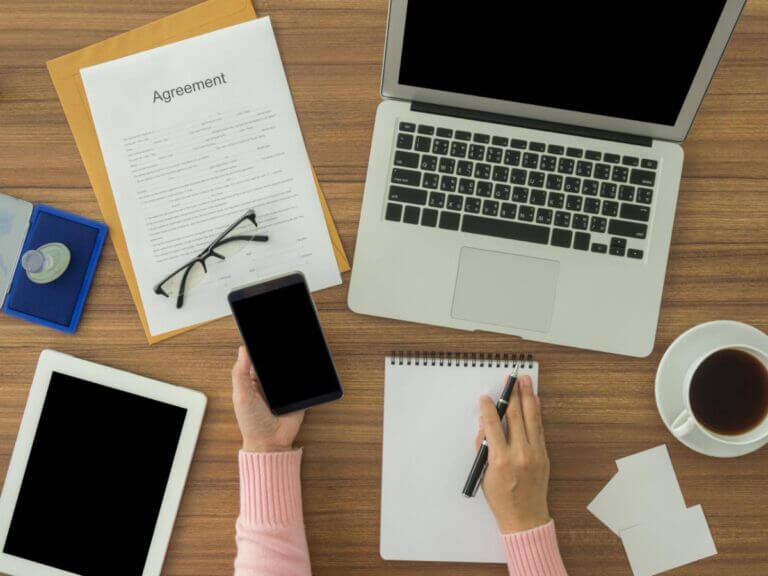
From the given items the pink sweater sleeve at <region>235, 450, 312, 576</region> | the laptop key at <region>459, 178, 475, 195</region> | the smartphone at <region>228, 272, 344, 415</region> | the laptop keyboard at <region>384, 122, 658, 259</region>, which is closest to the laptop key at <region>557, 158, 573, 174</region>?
the laptop keyboard at <region>384, 122, 658, 259</region>

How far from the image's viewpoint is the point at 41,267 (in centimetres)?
86

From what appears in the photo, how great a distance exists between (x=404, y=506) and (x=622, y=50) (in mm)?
616

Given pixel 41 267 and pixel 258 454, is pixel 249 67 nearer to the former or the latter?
pixel 41 267

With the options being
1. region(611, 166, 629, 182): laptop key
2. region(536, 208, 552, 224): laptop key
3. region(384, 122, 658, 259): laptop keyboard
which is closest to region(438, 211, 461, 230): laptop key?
region(384, 122, 658, 259): laptop keyboard

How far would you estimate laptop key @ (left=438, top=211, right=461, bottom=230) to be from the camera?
2.81 ft

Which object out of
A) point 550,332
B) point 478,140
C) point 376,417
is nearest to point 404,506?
point 376,417

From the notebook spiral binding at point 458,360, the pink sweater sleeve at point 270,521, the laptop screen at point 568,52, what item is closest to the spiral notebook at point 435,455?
the notebook spiral binding at point 458,360

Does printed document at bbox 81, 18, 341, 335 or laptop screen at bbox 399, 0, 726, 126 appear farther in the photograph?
printed document at bbox 81, 18, 341, 335

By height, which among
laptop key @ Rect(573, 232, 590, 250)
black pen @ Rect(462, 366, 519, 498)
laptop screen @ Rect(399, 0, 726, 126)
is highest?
laptop screen @ Rect(399, 0, 726, 126)

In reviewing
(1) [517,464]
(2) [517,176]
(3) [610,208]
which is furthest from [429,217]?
(1) [517,464]

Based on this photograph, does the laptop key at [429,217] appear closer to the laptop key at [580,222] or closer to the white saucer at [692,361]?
the laptop key at [580,222]

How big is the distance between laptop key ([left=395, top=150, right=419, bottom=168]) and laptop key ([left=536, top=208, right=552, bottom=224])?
17 centimetres

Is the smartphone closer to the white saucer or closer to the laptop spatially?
the laptop

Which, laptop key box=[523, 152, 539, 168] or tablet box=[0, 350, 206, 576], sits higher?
laptop key box=[523, 152, 539, 168]
